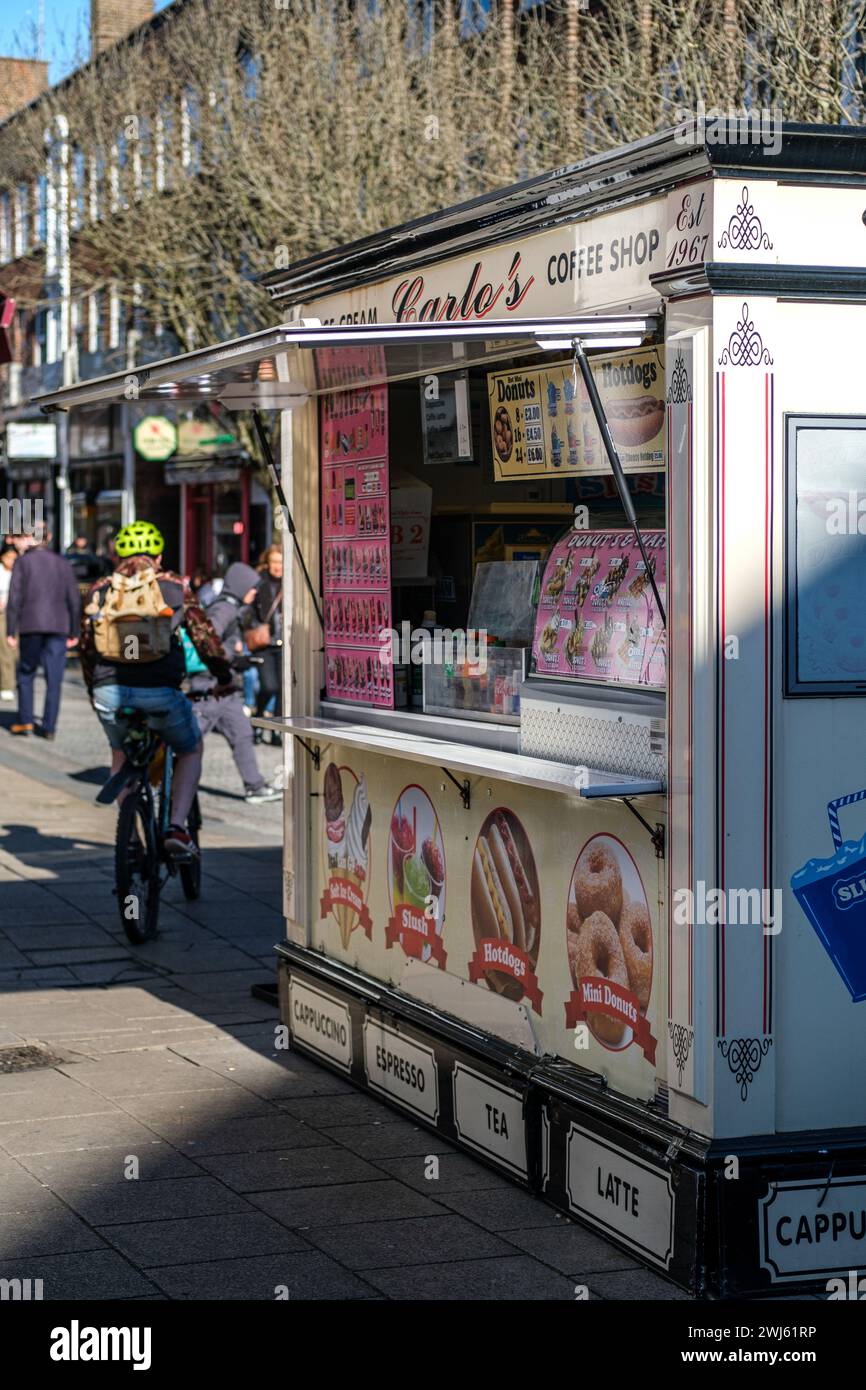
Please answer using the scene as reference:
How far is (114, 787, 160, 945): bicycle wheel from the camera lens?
8.52 meters

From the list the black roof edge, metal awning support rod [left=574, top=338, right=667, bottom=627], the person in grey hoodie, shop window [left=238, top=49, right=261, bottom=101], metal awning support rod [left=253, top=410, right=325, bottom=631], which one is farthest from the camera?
shop window [left=238, top=49, right=261, bottom=101]

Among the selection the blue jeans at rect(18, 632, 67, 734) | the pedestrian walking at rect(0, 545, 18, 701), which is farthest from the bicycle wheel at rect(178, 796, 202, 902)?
the pedestrian walking at rect(0, 545, 18, 701)

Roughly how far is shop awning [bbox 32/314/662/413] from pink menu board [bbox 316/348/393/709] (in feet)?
0.36

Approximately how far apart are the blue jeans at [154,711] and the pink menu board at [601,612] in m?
3.61

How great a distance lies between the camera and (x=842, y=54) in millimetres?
12453

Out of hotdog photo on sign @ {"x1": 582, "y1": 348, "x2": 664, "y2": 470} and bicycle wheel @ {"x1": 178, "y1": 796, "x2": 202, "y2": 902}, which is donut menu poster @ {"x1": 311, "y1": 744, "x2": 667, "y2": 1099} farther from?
bicycle wheel @ {"x1": 178, "y1": 796, "x2": 202, "y2": 902}

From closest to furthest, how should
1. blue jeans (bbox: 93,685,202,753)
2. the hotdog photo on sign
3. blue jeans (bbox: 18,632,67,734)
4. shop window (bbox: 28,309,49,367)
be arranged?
the hotdog photo on sign, blue jeans (bbox: 93,685,202,753), blue jeans (bbox: 18,632,67,734), shop window (bbox: 28,309,49,367)

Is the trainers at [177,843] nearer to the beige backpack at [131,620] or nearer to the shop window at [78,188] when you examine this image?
the beige backpack at [131,620]

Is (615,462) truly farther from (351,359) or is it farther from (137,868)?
(137,868)

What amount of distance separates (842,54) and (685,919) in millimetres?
9631

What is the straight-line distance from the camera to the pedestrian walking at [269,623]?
1450 cm

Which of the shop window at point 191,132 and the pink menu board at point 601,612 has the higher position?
the shop window at point 191,132

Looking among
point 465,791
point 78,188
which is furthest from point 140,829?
point 78,188

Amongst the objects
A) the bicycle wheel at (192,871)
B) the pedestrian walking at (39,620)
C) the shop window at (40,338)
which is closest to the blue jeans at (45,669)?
the pedestrian walking at (39,620)
